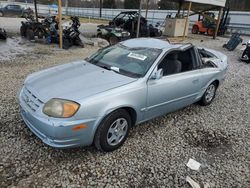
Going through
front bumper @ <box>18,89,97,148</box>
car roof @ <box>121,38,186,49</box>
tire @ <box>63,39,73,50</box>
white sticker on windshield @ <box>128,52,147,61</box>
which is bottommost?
tire @ <box>63,39,73,50</box>

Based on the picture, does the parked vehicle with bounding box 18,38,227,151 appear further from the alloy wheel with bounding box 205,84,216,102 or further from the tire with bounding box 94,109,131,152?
the alloy wheel with bounding box 205,84,216,102

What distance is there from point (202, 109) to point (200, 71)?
0.90 m

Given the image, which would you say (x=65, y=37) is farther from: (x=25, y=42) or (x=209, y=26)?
(x=209, y=26)

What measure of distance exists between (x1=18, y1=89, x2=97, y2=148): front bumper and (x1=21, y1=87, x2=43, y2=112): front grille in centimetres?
7

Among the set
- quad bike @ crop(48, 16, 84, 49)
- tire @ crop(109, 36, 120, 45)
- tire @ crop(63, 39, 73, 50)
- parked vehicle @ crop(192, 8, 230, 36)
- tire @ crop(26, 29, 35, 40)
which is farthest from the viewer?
parked vehicle @ crop(192, 8, 230, 36)

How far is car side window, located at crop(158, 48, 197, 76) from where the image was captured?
327 cm

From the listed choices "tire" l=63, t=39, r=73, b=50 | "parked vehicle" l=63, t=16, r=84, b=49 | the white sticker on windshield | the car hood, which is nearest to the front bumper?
the car hood

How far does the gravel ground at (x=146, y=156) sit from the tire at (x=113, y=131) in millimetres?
125

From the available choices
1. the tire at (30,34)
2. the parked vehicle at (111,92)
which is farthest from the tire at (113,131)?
the tire at (30,34)

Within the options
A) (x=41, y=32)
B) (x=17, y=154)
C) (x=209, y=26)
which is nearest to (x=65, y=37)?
(x=41, y=32)

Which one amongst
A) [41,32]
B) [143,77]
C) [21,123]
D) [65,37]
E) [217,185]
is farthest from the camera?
[41,32]

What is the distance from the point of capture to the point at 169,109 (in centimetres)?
343

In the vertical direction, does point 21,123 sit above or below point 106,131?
below

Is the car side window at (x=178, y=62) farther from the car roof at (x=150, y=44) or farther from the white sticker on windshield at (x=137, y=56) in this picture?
the white sticker on windshield at (x=137, y=56)
